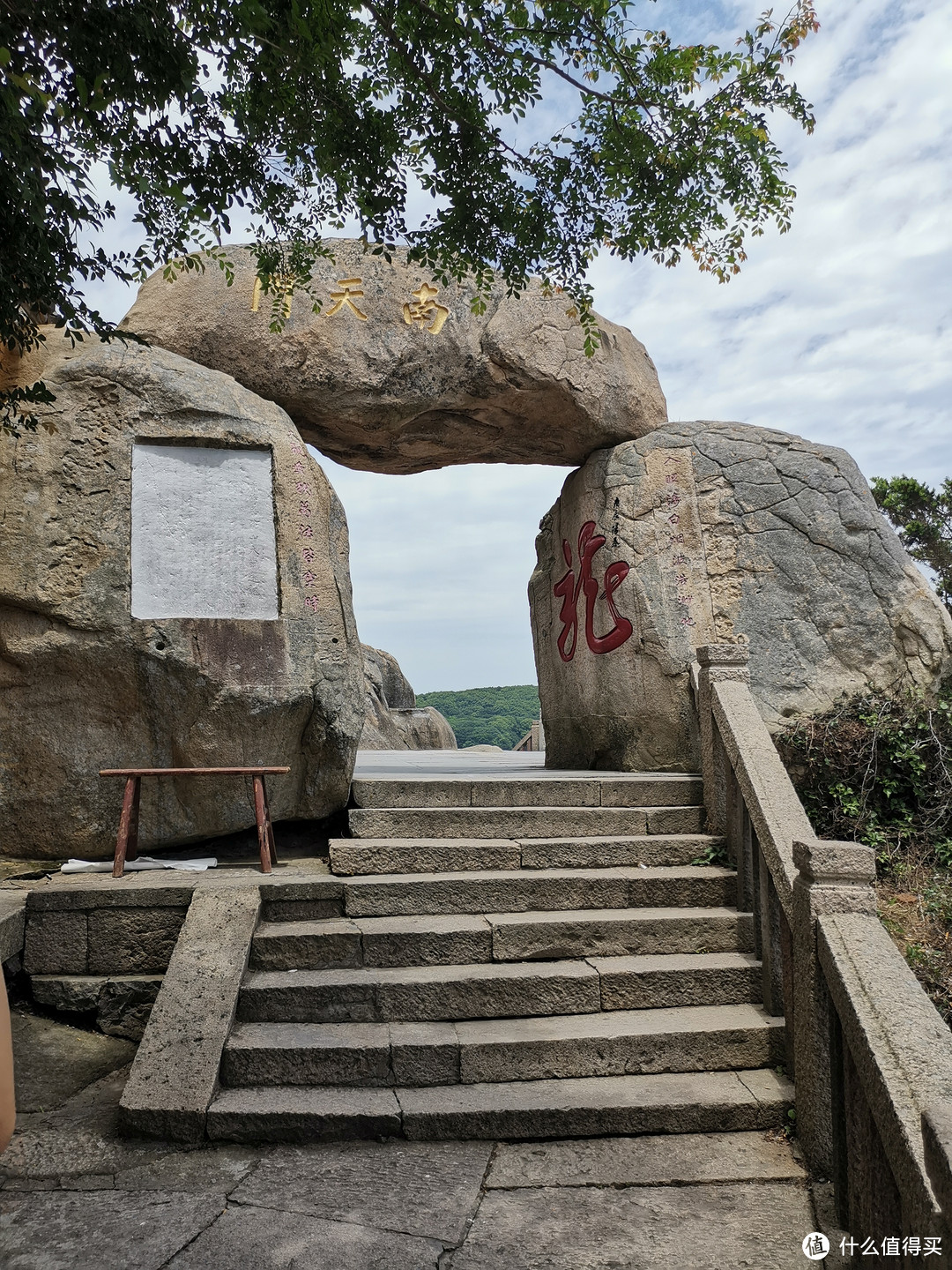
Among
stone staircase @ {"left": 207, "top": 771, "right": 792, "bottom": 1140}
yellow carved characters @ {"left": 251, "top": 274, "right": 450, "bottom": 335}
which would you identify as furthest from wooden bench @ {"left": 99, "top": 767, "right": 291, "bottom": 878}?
yellow carved characters @ {"left": 251, "top": 274, "right": 450, "bottom": 335}

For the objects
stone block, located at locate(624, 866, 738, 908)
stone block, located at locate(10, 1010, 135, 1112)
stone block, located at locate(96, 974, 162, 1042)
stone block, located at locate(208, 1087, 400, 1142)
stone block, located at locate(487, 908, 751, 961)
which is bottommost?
stone block, located at locate(208, 1087, 400, 1142)

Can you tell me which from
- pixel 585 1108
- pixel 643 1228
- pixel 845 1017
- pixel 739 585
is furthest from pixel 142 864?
pixel 739 585

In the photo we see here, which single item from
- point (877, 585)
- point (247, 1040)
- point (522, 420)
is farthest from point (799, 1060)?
point (522, 420)

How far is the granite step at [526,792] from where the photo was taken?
559 centimetres

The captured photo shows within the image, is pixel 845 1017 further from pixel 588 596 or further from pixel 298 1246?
pixel 588 596

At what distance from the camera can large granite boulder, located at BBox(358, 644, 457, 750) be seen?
1838cm

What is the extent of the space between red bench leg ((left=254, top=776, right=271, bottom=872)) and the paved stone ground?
58.9 inches

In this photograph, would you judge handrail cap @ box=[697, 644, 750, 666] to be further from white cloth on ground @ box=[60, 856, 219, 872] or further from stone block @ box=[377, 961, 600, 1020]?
white cloth on ground @ box=[60, 856, 219, 872]

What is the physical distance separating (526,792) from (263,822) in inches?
61.2

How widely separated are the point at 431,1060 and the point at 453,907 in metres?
0.95

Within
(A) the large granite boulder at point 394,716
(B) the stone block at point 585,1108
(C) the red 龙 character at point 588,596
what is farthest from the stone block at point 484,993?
(A) the large granite boulder at point 394,716

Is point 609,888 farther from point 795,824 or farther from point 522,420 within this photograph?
point 522,420

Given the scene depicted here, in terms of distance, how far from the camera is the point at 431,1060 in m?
3.82

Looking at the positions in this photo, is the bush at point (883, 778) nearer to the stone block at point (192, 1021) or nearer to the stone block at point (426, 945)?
the stone block at point (426, 945)
